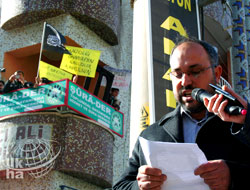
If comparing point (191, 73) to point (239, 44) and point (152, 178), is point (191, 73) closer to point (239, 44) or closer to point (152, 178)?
point (152, 178)

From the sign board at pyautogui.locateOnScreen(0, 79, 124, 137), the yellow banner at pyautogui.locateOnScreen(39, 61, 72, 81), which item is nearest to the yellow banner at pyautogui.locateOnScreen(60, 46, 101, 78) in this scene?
the yellow banner at pyautogui.locateOnScreen(39, 61, 72, 81)

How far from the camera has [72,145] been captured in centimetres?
1286

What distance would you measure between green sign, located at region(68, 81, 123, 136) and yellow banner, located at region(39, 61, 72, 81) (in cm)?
39

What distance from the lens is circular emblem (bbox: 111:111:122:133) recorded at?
554 inches

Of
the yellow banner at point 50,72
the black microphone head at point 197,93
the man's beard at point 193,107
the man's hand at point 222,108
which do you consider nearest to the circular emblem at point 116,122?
the yellow banner at point 50,72

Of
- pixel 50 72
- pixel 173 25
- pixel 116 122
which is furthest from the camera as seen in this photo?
pixel 116 122

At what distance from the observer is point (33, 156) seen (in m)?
12.3

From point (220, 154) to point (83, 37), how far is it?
1240cm

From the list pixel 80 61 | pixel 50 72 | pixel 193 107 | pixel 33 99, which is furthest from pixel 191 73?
pixel 33 99

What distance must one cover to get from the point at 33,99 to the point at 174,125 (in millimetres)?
9873

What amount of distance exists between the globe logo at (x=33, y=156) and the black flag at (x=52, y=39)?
2.31 metres

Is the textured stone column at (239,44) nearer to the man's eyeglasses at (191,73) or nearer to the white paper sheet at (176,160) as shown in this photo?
the man's eyeglasses at (191,73)

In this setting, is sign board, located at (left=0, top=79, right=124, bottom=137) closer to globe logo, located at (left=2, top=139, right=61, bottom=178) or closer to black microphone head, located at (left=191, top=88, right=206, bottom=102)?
globe logo, located at (left=2, top=139, right=61, bottom=178)

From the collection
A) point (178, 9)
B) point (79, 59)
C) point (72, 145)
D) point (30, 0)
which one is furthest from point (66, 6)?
point (178, 9)
